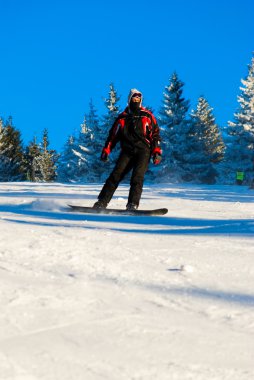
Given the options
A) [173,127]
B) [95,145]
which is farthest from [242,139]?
[95,145]

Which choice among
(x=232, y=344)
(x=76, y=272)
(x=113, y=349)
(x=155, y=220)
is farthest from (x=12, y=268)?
(x=155, y=220)

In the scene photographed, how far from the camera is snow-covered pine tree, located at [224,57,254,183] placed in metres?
37.7

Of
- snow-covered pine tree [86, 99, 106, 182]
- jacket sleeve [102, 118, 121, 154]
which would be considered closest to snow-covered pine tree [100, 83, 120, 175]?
snow-covered pine tree [86, 99, 106, 182]

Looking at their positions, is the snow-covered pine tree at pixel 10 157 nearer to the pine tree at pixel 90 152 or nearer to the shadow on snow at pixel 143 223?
the pine tree at pixel 90 152

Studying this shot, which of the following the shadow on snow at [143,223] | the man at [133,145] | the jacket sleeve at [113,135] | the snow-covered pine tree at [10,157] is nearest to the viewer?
the shadow on snow at [143,223]

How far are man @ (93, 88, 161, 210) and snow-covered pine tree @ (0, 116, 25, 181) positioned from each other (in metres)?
48.4

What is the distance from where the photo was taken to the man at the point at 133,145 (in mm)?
6543

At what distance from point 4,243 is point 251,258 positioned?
1755 mm

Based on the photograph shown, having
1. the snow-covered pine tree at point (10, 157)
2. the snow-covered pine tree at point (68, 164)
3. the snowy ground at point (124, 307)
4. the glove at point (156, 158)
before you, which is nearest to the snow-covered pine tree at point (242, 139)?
the snow-covered pine tree at point (68, 164)

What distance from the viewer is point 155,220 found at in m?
5.54

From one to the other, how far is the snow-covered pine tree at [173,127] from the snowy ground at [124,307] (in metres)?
36.1

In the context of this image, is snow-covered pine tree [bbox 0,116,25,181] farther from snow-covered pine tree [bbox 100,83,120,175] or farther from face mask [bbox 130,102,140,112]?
face mask [bbox 130,102,140,112]

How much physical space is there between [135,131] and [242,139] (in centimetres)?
3308

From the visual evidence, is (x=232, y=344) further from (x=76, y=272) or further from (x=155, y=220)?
(x=155, y=220)
